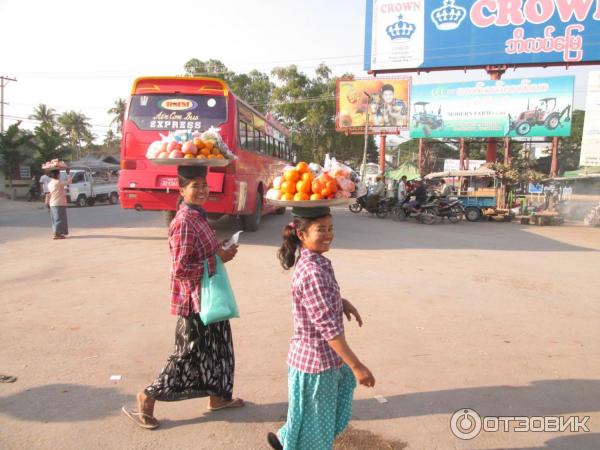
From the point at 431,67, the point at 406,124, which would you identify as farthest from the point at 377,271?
the point at 406,124

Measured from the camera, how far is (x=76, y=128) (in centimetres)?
4969

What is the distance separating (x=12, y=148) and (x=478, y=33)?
25.0 metres

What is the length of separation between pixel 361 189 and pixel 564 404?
2102mm

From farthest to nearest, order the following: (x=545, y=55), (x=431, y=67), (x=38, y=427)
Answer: (x=431, y=67), (x=545, y=55), (x=38, y=427)

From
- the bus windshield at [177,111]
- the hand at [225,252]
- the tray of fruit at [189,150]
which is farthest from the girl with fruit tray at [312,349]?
the bus windshield at [177,111]

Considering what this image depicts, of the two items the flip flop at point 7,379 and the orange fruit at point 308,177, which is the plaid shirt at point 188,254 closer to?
the orange fruit at point 308,177

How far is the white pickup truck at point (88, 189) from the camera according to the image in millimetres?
20403

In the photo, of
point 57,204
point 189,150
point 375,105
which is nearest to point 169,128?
point 57,204

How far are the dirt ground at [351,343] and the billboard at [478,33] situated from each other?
15968 mm

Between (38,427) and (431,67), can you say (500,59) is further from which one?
(38,427)

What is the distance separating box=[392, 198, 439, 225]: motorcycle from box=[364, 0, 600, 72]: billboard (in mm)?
10212

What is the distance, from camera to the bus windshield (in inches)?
334

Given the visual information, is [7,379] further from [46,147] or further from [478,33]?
[46,147]

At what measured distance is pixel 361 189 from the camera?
8.25ft
